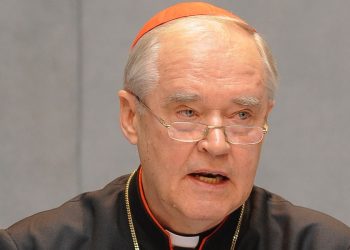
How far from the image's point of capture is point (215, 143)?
281cm

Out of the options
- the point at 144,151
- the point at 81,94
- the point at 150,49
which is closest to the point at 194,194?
the point at 144,151

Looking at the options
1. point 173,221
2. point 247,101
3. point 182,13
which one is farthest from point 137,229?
point 182,13

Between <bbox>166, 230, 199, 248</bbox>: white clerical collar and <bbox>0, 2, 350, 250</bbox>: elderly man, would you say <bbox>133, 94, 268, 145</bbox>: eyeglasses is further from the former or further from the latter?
<bbox>166, 230, 199, 248</bbox>: white clerical collar

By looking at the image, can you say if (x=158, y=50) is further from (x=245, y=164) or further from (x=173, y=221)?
(x=173, y=221)

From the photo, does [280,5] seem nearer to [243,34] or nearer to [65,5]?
[65,5]

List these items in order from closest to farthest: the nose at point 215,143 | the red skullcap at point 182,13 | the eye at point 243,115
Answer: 1. the nose at point 215,143
2. the eye at point 243,115
3. the red skullcap at point 182,13

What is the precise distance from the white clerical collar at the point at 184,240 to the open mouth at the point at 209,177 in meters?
0.31

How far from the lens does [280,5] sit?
445cm

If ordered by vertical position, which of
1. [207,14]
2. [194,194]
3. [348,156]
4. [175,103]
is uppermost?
[207,14]

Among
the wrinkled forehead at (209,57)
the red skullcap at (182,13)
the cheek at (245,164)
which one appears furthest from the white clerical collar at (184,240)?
the red skullcap at (182,13)

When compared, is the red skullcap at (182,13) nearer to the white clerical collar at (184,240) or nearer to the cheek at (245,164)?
the cheek at (245,164)

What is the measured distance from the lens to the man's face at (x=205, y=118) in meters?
2.85

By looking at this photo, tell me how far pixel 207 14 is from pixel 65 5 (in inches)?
58.6

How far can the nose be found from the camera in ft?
9.21
